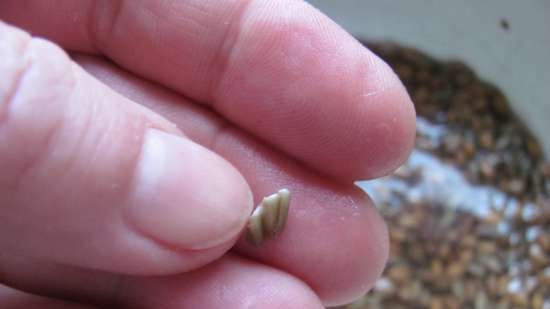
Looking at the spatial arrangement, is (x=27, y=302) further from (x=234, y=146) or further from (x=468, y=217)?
(x=468, y=217)

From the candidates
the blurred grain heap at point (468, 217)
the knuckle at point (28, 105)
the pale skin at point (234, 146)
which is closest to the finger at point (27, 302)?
the pale skin at point (234, 146)

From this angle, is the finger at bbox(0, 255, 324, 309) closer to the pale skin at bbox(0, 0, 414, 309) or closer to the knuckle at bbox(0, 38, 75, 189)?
the pale skin at bbox(0, 0, 414, 309)

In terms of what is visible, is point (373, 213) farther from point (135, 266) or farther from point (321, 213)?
point (135, 266)

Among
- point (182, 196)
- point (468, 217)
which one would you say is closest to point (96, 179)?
point (182, 196)

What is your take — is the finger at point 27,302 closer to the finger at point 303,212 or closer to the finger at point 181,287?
the finger at point 181,287

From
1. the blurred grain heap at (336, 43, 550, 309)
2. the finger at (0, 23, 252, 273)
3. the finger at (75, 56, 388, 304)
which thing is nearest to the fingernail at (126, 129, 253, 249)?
the finger at (0, 23, 252, 273)

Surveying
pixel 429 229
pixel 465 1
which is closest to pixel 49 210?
pixel 429 229

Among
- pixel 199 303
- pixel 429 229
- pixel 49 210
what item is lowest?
pixel 429 229
